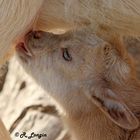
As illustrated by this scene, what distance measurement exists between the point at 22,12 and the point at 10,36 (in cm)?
10

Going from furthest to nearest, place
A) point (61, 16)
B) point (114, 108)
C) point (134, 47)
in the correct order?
point (134, 47) < point (114, 108) < point (61, 16)

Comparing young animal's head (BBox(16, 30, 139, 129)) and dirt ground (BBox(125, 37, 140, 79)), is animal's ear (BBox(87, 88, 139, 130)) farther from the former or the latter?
dirt ground (BBox(125, 37, 140, 79))

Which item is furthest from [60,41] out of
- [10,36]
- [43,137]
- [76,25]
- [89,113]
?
[43,137]

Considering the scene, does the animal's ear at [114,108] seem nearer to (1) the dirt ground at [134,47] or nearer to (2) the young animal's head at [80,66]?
(2) the young animal's head at [80,66]

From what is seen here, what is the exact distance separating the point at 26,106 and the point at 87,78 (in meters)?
1.31

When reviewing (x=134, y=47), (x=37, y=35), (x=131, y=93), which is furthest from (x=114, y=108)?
(x=134, y=47)

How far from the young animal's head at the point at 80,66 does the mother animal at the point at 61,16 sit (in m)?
0.67

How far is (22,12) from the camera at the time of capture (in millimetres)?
2045

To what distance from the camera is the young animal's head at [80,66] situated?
3010 millimetres

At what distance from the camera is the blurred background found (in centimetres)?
420

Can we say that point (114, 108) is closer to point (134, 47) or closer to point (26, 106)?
point (26, 106)

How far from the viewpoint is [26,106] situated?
4.43m

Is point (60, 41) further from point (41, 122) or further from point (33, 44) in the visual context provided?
point (41, 122)

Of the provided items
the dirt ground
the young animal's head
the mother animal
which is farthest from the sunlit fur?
the dirt ground
